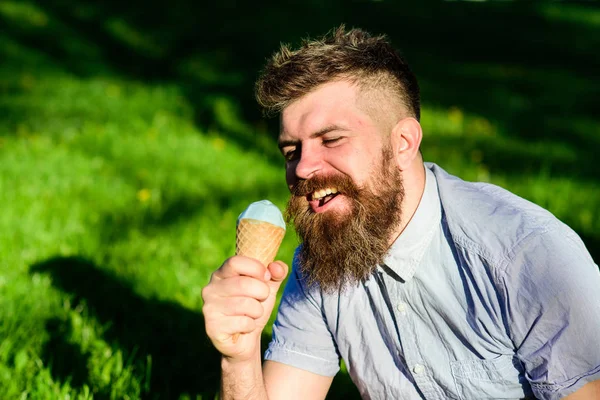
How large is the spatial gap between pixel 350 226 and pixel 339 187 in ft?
0.45

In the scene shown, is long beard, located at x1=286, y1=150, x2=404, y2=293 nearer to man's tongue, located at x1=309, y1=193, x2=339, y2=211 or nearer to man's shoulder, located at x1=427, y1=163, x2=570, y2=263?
man's tongue, located at x1=309, y1=193, x2=339, y2=211

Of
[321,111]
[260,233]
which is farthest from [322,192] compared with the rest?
[260,233]

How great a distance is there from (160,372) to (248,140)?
3.94 meters

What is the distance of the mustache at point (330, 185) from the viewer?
2451 mm

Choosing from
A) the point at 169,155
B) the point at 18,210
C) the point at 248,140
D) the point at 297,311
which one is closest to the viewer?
the point at 297,311

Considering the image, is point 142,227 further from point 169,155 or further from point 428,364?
point 428,364

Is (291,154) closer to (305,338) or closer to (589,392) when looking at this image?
(305,338)

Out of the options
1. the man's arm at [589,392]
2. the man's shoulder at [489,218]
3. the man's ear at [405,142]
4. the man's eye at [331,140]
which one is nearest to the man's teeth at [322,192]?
the man's eye at [331,140]

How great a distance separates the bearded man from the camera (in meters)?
2.15

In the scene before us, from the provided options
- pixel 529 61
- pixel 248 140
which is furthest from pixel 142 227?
pixel 529 61

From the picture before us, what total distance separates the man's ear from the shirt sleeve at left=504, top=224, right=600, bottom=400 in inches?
22.0

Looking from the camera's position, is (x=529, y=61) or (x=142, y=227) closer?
(x=142, y=227)

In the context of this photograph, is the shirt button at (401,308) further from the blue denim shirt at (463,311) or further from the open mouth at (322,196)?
the open mouth at (322,196)

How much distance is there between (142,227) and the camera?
492 cm
